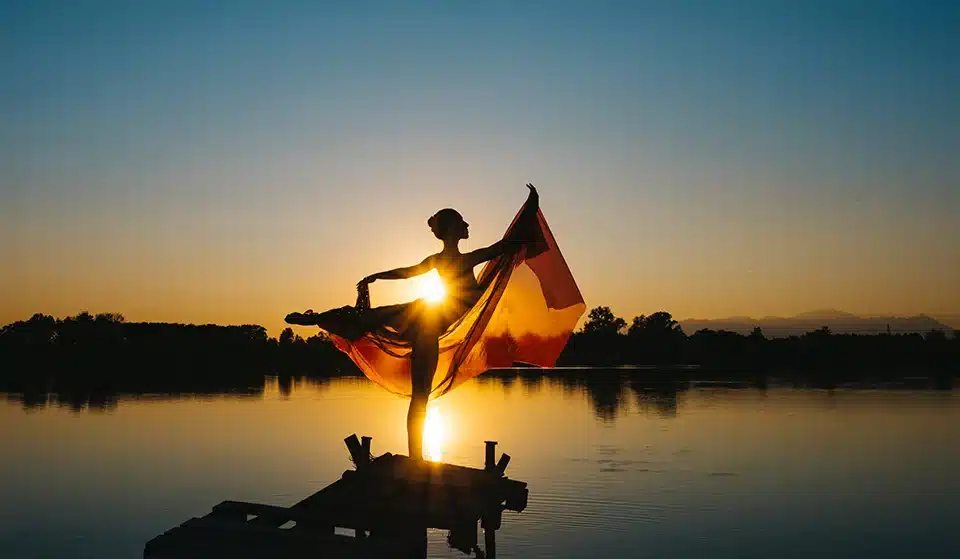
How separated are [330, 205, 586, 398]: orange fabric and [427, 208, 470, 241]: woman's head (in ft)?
2.54

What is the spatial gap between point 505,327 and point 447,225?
71.2 inches

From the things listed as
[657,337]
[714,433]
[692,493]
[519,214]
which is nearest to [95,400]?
[714,433]

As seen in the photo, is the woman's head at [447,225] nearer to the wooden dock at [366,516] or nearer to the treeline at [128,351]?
the wooden dock at [366,516]

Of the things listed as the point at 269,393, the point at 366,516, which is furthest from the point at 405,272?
the point at 269,393

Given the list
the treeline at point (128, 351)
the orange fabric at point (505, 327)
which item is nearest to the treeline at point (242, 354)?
the treeline at point (128, 351)

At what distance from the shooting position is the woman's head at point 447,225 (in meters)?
9.97

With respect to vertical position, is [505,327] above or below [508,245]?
Answer: below

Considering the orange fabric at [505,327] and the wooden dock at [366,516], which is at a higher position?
the orange fabric at [505,327]

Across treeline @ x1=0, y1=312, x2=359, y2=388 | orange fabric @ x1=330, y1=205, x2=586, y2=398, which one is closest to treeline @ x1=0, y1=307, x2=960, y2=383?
treeline @ x1=0, y1=312, x2=359, y2=388

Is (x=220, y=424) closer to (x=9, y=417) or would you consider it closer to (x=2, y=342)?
(x=9, y=417)

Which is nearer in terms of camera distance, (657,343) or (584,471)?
(584,471)

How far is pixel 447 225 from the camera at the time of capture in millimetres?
9969

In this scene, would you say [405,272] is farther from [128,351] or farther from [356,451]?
[128,351]

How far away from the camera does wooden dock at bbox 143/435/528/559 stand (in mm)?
6613
